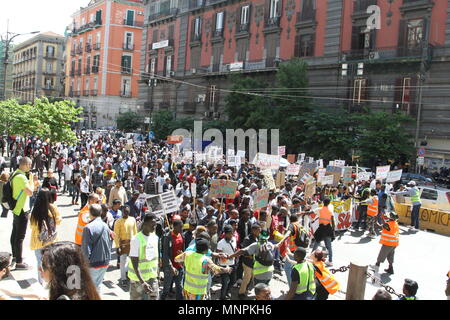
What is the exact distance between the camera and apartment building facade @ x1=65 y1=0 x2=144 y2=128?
199ft

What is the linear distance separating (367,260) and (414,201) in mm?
4473

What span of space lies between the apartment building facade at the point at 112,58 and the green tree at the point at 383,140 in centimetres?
4207

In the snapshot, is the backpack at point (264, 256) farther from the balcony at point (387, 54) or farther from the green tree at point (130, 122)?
the green tree at point (130, 122)

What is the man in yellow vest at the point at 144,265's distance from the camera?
5707mm

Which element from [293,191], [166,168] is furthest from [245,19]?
[293,191]

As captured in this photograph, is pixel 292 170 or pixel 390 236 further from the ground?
pixel 292 170

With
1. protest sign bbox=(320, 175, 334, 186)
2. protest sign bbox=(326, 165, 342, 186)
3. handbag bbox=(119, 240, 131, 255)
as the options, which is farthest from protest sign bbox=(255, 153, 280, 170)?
handbag bbox=(119, 240, 131, 255)

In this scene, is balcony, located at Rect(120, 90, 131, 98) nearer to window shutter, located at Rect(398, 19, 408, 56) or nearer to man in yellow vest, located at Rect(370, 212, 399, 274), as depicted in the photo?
window shutter, located at Rect(398, 19, 408, 56)

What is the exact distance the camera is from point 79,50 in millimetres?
67812

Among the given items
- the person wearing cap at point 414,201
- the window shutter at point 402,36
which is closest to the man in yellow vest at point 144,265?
the person wearing cap at point 414,201

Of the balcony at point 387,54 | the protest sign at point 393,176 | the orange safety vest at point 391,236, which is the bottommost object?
the orange safety vest at point 391,236

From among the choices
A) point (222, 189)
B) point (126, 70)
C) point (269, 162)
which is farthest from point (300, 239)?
point (126, 70)

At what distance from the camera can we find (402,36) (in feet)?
88.3

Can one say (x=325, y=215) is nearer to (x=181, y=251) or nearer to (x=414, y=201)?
(x=181, y=251)
